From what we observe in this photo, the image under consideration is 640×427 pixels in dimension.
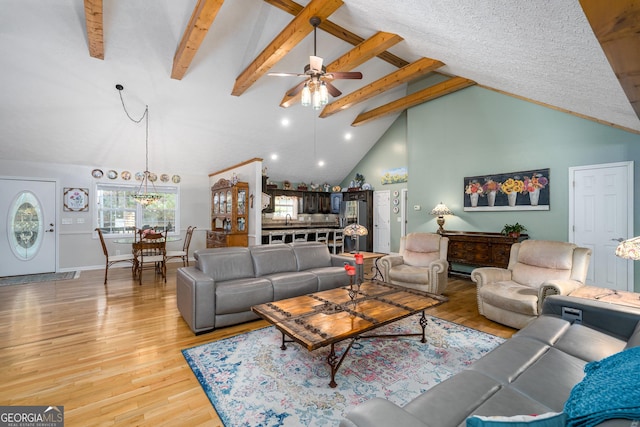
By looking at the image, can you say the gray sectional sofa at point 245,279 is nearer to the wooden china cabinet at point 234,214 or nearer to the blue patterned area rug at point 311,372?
the blue patterned area rug at point 311,372

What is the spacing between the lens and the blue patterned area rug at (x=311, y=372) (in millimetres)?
1918

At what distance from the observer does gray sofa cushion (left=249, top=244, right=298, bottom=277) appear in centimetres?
391

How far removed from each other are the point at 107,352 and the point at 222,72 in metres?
4.56

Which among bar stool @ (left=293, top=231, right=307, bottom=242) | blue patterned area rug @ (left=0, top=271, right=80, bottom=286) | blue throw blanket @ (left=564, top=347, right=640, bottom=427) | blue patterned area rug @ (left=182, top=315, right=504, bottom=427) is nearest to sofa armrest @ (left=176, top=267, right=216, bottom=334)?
blue patterned area rug @ (left=182, top=315, right=504, bottom=427)

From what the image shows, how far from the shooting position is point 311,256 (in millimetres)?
4391

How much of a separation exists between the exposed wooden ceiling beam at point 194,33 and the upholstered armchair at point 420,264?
4096mm

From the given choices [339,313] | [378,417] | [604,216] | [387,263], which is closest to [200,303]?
[339,313]

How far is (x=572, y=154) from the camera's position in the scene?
15.3 ft

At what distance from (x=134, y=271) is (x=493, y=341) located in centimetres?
616

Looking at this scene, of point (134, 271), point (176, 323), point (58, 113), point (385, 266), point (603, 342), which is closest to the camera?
point (603, 342)

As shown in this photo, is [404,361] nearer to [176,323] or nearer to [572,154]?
[176,323]

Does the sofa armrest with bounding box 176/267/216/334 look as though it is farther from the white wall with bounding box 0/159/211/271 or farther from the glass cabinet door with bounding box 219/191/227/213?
the white wall with bounding box 0/159/211/271

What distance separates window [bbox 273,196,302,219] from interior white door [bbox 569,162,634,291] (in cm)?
719

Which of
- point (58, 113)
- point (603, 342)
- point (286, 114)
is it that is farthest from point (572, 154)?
point (58, 113)
